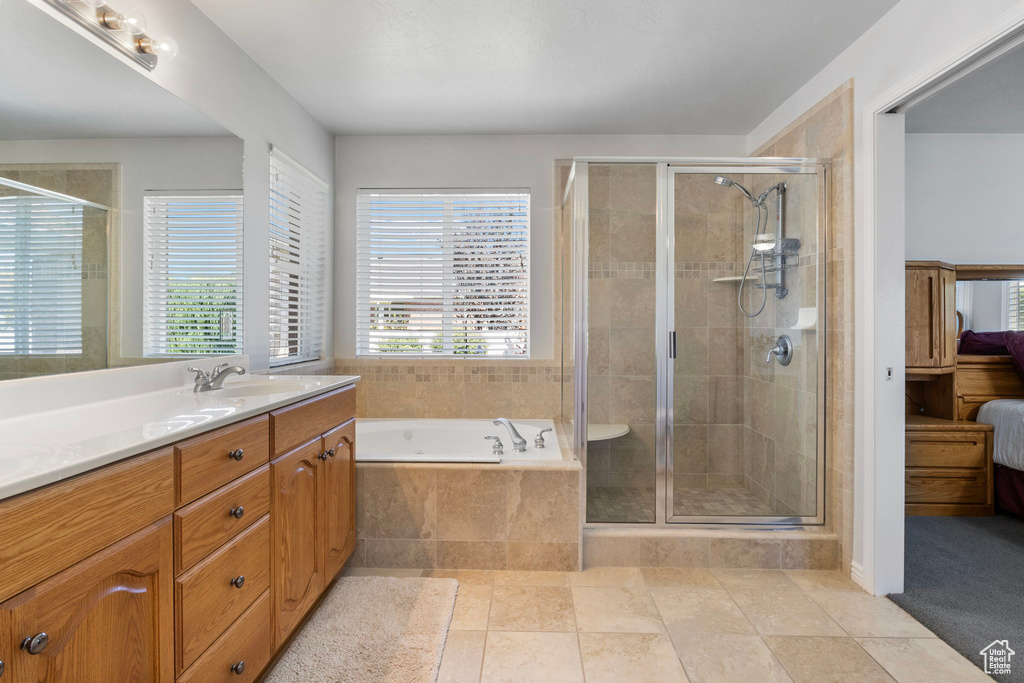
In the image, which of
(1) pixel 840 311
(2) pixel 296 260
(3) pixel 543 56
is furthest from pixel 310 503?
(1) pixel 840 311

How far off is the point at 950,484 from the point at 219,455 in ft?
12.4

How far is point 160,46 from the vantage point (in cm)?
178

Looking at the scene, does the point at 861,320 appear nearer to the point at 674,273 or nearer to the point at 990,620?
the point at 674,273

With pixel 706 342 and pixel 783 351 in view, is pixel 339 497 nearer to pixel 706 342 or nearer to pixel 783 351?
pixel 706 342

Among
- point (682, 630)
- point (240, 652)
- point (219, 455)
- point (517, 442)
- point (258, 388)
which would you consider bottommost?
point (682, 630)

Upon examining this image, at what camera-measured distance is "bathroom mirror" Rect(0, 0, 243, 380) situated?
1.35m

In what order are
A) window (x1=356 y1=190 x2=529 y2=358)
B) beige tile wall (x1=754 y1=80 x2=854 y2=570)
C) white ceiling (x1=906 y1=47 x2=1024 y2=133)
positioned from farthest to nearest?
1. window (x1=356 y1=190 x2=529 y2=358)
2. white ceiling (x1=906 y1=47 x2=1024 y2=133)
3. beige tile wall (x1=754 y1=80 x2=854 y2=570)

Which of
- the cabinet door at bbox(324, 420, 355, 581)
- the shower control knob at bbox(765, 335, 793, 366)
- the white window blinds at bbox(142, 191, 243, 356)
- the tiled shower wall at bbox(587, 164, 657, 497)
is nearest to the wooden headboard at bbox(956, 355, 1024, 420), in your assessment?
the shower control knob at bbox(765, 335, 793, 366)

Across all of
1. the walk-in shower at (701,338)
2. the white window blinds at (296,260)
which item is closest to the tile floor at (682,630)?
the walk-in shower at (701,338)

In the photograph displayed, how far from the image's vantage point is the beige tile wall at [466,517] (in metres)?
2.40

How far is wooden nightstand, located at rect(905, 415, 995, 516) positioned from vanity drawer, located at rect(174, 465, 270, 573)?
135 inches

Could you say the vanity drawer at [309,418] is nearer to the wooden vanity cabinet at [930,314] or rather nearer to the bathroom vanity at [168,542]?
the bathroom vanity at [168,542]

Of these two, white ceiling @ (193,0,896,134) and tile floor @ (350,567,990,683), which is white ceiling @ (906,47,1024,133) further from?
tile floor @ (350,567,990,683)

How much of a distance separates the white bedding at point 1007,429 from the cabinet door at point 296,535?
3.72m
